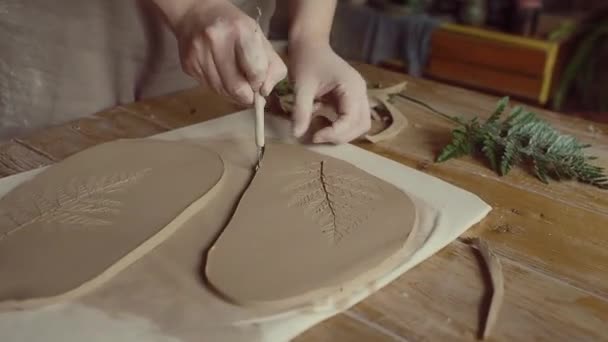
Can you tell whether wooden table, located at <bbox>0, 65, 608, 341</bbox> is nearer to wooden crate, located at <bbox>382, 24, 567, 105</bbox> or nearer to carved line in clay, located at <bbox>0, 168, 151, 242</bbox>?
carved line in clay, located at <bbox>0, 168, 151, 242</bbox>

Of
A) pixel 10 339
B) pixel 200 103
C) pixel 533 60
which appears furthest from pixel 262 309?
pixel 533 60

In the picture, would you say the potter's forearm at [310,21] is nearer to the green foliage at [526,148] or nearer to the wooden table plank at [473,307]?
the green foliage at [526,148]

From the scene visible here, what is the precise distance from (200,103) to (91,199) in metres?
0.38

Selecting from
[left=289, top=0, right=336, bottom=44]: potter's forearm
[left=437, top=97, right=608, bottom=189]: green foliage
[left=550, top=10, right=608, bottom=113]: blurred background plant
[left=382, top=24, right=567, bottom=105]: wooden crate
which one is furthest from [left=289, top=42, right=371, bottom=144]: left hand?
[left=550, top=10, right=608, bottom=113]: blurred background plant

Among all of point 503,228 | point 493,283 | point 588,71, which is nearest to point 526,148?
point 503,228

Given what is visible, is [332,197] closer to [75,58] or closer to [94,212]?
[94,212]

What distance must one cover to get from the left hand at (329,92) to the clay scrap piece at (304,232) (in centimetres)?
9

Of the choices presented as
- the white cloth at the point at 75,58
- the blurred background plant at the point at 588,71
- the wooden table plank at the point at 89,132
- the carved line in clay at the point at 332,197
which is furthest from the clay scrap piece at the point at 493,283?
the blurred background plant at the point at 588,71

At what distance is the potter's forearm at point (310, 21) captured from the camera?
1.04 meters

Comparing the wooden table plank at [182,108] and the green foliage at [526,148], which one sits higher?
the green foliage at [526,148]

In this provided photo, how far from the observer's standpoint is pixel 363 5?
2779mm

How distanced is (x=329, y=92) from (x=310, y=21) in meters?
0.14

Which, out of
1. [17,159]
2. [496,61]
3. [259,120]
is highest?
[259,120]

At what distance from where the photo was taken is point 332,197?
744mm
